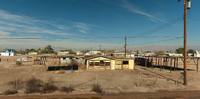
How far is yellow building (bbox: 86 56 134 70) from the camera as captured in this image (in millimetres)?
46594

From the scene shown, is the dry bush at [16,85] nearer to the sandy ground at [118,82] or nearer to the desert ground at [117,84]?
the desert ground at [117,84]

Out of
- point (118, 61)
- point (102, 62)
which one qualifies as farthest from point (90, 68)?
point (118, 61)

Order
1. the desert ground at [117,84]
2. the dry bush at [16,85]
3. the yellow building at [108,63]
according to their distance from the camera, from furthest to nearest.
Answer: the yellow building at [108,63] → the dry bush at [16,85] → the desert ground at [117,84]

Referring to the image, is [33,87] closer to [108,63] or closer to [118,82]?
[118,82]

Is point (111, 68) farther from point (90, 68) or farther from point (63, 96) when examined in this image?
point (63, 96)

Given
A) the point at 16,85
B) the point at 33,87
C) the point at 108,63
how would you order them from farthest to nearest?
1. the point at 108,63
2. the point at 16,85
3. the point at 33,87

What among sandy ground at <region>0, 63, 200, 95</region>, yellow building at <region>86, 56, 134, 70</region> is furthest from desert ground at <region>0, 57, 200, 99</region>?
yellow building at <region>86, 56, 134, 70</region>

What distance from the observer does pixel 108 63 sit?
1870 inches

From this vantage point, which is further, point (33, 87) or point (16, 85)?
point (16, 85)

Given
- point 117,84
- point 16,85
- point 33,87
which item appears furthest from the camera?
point 117,84

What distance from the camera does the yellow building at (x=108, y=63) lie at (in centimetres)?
4659

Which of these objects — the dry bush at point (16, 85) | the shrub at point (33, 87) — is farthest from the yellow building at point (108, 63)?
the shrub at point (33, 87)

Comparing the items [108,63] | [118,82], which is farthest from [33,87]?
[108,63]

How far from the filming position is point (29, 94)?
19000 millimetres
